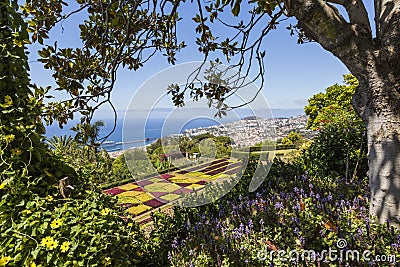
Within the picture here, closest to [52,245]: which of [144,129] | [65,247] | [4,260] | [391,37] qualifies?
[65,247]

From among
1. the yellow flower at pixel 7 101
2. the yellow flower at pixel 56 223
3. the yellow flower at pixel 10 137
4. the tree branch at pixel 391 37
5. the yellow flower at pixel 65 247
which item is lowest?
the yellow flower at pixel 65 247

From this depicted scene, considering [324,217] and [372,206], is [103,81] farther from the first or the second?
[372,206]

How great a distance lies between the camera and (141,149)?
10.8 ft

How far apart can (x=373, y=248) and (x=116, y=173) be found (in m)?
6.95

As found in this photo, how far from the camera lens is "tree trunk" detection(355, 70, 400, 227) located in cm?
218

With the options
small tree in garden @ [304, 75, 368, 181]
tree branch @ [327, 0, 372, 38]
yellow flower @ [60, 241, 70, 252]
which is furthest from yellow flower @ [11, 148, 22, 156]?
small tree in garden @ [304, 75, 368, 181]

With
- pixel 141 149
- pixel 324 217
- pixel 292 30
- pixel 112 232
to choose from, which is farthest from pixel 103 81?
→ pixel 292 30

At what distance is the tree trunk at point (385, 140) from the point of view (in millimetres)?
2178

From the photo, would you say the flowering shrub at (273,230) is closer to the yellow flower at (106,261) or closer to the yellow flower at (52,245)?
the yellow flower at (106,261)

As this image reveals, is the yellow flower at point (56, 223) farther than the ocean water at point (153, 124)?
No

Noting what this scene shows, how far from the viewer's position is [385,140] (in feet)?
7.44

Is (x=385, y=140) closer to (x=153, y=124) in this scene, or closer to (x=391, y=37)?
(x=391, y=37)

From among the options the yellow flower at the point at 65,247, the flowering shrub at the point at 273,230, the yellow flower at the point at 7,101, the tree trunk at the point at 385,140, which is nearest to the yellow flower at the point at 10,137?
the yellow flower at the point at 7,101

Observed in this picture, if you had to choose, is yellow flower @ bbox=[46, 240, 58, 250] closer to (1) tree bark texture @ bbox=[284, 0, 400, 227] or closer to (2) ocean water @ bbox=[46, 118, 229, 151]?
(2) ocean water @ bbox=[46, 118, 229, 151]
